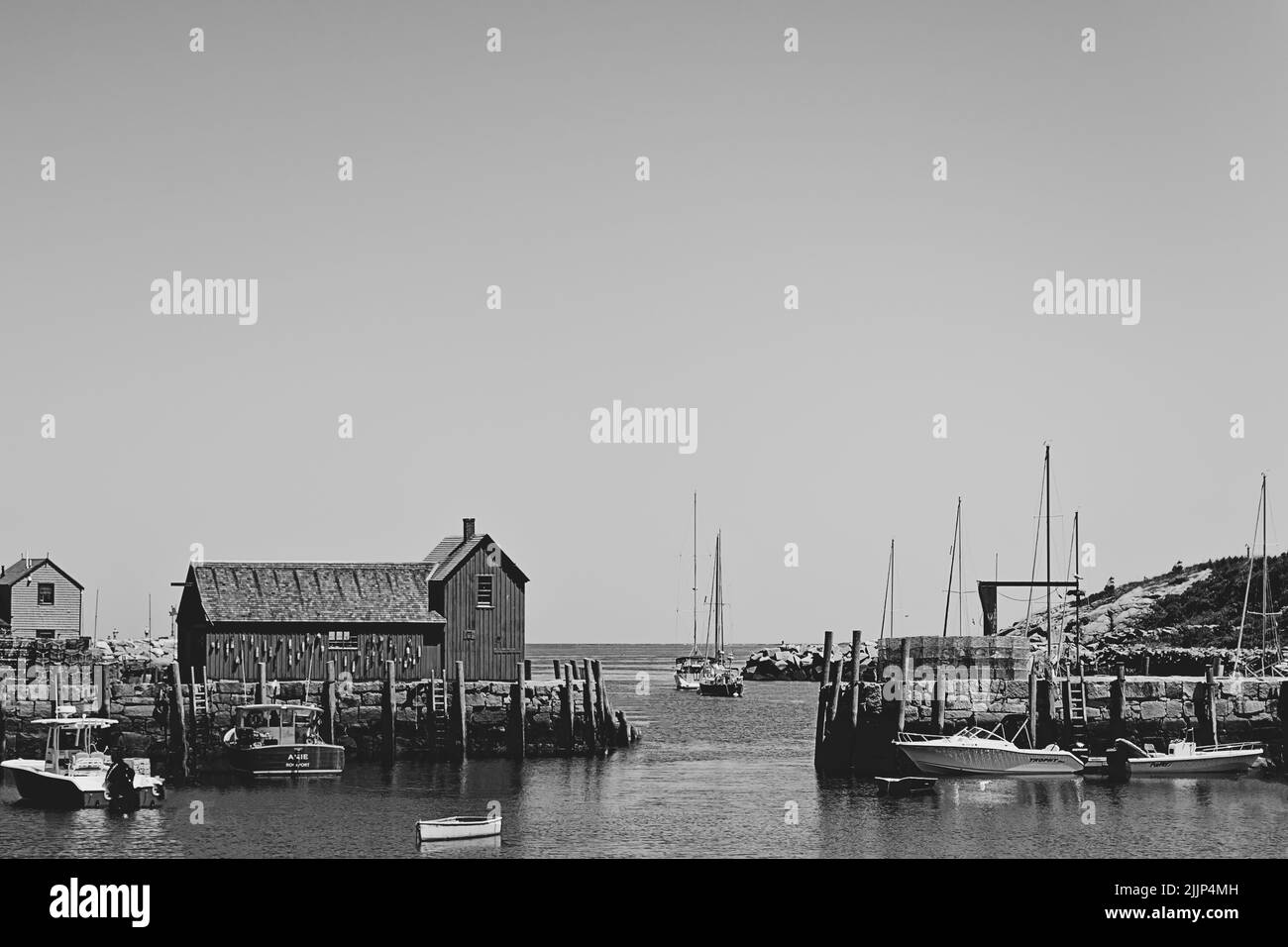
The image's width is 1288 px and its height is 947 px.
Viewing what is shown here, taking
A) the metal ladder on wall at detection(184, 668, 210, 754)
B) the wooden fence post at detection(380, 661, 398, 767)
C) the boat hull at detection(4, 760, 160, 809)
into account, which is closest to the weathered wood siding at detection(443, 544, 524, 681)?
the wooden fence post at detection(380, 661, 398, 767)

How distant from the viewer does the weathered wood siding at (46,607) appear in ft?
329

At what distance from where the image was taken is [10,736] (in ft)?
197

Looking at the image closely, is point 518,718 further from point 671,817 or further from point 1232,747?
point 1232,747

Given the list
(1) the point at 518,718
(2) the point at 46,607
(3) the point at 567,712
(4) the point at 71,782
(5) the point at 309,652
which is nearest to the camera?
(4) the point at 71,782

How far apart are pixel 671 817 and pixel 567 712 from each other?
19.7 m

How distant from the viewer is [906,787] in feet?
170

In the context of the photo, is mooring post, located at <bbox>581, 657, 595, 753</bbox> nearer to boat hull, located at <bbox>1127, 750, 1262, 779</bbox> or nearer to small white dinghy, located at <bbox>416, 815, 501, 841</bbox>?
boat hull, located at <bbox>1127, 750, 1262, 779</bbox>

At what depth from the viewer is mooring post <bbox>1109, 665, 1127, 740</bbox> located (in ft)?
190

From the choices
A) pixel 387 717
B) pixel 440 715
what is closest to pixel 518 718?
pixel 440 715

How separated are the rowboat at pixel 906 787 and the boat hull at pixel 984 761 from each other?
1868 mm

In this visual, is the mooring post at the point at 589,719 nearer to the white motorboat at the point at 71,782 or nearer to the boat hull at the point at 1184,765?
the white motorboat at the point at 71,782
